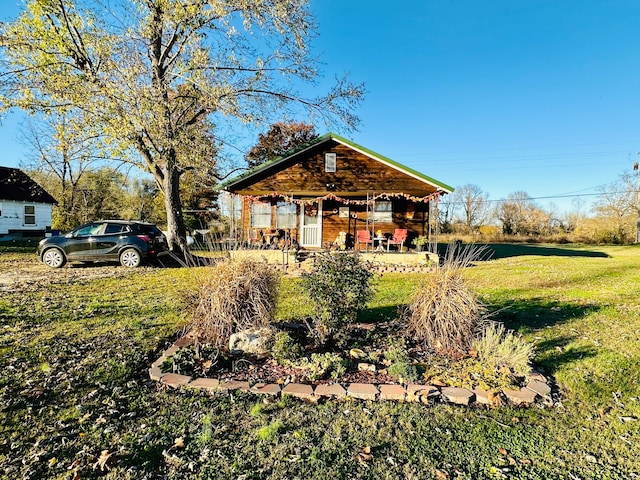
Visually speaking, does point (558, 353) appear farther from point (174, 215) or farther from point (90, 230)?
point (174, 215)

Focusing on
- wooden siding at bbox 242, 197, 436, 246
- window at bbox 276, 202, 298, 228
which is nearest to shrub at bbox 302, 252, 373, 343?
wooden siding at bbox 242, 197, 436, 246

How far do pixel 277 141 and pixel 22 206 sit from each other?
19.3 m

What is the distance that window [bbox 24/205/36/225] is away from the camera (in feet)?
86.0

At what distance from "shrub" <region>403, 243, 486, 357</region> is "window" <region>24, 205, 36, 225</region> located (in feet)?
102

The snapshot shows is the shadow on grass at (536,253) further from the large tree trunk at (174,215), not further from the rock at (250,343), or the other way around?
the rock at (250,343)

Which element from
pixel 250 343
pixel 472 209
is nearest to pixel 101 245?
pixel 250 343

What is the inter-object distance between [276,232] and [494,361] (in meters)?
13.4

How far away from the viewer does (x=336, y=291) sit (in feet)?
13.9

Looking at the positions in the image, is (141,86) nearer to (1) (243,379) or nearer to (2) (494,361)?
(1) (243,379)

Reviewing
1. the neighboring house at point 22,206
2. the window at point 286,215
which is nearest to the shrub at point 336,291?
the window at point 286,215

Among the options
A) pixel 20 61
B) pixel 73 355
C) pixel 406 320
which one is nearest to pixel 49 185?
pixel 20 61

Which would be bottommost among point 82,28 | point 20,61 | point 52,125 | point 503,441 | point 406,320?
point 503,441

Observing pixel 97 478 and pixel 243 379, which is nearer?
pixel 97 478

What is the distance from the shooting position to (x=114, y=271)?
11.0m
